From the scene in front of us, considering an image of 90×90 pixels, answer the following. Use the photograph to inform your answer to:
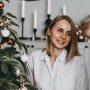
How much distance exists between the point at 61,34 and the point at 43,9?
35.9 inches

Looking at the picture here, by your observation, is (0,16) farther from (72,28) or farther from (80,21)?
(80,21)

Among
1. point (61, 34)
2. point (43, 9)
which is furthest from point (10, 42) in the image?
point (43, 9)

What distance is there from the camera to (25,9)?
9.87 feet

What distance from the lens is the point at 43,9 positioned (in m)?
3.00

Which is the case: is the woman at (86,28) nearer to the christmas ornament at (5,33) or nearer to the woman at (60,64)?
the woman at (60,64)

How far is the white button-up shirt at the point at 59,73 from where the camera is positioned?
2150mm

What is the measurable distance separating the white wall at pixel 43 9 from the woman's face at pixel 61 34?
0.78m

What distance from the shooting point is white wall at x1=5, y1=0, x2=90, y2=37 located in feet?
9.68

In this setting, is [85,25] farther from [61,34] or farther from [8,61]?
[8,61]

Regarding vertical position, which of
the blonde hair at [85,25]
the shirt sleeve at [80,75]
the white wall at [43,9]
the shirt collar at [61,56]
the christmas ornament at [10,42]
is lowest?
the shirt sleeve at [80,75]

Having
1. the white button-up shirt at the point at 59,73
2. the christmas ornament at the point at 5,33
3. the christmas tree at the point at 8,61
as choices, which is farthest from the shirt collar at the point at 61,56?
the christmas ornament at the point at 5,33

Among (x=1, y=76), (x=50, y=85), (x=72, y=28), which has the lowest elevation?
(x=50, y=85)

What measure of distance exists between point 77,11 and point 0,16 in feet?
4.62

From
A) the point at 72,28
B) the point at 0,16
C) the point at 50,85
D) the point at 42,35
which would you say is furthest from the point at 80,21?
the point at 0,16
